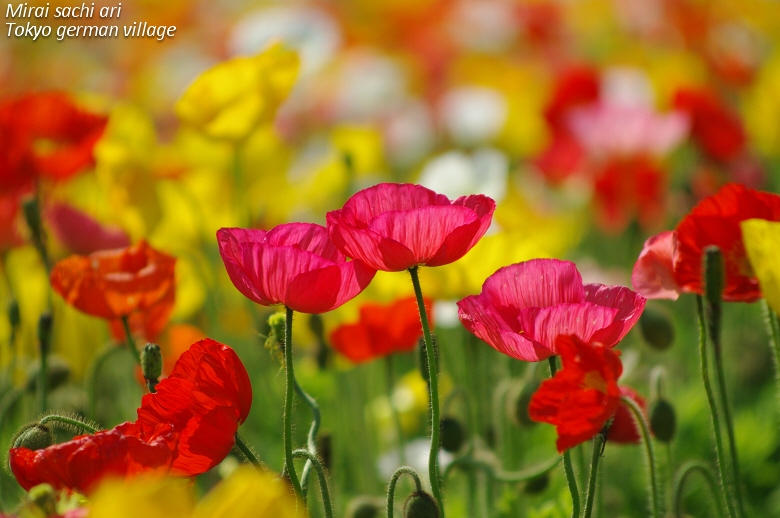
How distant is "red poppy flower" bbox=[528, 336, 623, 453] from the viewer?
841mm

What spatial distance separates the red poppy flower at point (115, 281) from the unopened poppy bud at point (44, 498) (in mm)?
511

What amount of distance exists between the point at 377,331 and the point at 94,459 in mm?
678

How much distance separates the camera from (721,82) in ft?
14.0

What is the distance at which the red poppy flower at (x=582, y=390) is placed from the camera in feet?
2.76

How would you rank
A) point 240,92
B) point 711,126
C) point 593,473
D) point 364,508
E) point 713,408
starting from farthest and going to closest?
1. point 711,126
2. point 240,92
3. point 364,508
4. point 713,408
5. point 593,473

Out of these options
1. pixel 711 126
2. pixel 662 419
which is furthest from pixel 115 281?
pixel 711 126

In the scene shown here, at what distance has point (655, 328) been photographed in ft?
5.02

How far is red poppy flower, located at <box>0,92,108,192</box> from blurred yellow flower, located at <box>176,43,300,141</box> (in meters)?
0.27

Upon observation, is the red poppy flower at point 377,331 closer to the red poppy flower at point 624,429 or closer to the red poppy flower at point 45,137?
the red poppy flower at point 624,429

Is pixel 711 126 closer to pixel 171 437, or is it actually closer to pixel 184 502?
pixel 171 437

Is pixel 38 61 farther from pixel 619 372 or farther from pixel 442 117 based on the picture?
pixel 619 372

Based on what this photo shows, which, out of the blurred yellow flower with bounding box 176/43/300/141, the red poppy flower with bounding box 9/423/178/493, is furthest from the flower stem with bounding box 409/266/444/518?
the blurred yellow flower with bounding box 176/43/300/141

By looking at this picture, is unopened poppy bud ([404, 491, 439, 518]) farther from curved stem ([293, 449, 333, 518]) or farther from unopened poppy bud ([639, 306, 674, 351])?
unopened poppy bud ([639, 306, 674, 351])

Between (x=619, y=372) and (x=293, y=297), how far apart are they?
0.34 meters
